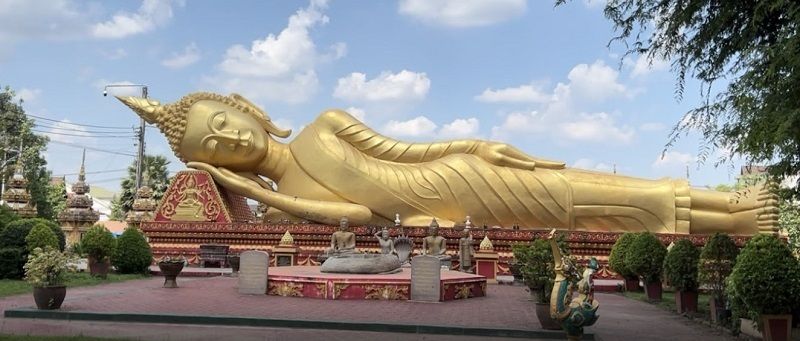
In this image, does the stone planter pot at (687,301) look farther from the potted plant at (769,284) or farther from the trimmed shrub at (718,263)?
the potted plant at (769,284)

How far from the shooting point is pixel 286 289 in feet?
39.1

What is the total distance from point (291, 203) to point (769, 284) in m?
13.3

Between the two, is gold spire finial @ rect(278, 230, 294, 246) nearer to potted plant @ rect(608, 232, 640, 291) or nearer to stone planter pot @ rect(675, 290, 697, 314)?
potted plant @ rect(608, 232, 640, 291)

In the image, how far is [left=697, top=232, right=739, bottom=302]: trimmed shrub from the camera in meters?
9.49

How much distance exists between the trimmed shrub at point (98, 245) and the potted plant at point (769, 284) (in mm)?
13206

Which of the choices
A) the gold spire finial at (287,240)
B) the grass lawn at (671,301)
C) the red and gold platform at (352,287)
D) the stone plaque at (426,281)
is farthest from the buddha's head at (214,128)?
the grass lawn at (671,301)

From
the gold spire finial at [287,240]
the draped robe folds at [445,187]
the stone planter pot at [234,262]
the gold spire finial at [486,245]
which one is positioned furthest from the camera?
the draped robe folds at [445,187]

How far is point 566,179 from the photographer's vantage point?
18.3 meters

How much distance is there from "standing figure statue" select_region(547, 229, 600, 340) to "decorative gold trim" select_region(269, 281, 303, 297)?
19.8 feet

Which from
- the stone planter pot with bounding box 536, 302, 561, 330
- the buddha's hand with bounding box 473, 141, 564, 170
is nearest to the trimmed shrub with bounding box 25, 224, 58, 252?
the stone planter pot with bounding box 536, 302, 561, 330

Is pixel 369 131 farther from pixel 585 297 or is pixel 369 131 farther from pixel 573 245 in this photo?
pixel 585 297

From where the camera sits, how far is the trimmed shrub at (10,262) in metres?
14.2

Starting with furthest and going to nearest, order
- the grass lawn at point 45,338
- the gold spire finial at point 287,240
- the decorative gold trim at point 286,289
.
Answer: the gold spire finial at point 287,240
the decorative gold trim at point 286,289
the grass lawn at point 45,338

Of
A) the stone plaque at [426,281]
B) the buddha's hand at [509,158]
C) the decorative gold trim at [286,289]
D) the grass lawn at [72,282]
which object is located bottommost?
the grass lawn at [72,282]
